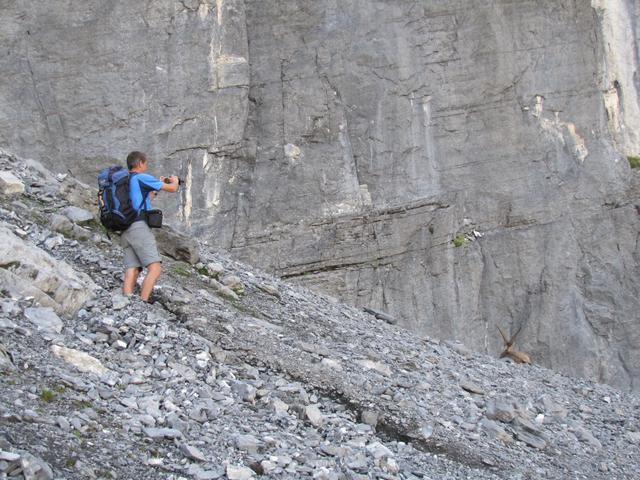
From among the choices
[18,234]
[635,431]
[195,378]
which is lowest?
[635,431]

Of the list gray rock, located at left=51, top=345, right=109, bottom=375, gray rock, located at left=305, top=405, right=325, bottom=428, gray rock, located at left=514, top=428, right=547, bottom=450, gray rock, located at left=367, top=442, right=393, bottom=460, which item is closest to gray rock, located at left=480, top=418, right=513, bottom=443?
gray rock, located at left=514, top=428, right=547, bottom=450

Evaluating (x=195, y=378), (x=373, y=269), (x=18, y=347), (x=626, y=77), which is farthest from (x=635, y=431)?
(x=626, y=77)

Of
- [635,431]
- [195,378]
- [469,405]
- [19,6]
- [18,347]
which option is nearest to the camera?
[18,347]

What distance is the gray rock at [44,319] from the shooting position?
8.05 meters

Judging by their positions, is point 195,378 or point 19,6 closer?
point 195,378

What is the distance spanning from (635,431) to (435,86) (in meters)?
13.5

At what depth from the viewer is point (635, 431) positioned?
11133 mm

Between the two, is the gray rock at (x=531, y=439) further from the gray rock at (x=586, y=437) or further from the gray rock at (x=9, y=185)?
the gray rock at (x=9, y=185)

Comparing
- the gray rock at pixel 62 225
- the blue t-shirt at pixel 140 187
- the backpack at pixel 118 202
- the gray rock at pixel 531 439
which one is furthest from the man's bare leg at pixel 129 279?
the gray rock at pixel 531 439

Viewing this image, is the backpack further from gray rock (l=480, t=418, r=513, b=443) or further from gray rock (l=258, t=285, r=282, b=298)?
gray rock (l=480, t=418, r=513, b=443)

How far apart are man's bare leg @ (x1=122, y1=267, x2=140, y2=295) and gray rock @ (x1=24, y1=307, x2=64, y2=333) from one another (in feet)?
3.90

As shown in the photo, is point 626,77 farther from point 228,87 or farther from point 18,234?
point 18,234

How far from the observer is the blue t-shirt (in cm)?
941

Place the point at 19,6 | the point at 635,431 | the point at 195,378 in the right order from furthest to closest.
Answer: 1. the point at 19,6
2. the point at 635,431
3. the point at 195,378
